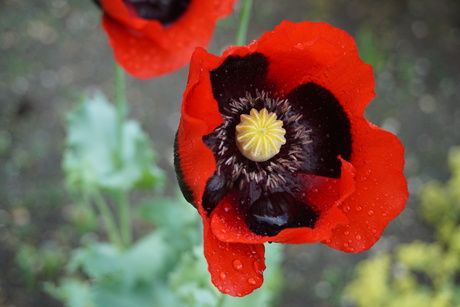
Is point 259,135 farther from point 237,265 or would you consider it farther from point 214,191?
point 237,265

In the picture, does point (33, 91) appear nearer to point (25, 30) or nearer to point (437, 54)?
point (25, 30)

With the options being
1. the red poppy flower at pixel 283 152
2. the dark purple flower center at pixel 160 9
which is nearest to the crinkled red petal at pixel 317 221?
the red poppy flower at pixel 283 152

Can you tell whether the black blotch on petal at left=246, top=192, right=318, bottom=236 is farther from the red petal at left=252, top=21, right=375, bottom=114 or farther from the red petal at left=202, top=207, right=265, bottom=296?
the red petal at left=252, top=21, right=375, bottom=114

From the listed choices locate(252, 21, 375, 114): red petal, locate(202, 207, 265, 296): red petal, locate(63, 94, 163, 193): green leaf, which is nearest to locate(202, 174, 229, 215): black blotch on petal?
locate(202, 207, 265, 296): red petal

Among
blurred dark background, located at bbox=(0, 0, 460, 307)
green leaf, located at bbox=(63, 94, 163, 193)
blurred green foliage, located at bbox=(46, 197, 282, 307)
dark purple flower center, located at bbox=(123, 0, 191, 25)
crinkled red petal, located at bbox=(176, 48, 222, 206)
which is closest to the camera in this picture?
crinkled red petal, located at bbox=(176, 48, 222, 206)

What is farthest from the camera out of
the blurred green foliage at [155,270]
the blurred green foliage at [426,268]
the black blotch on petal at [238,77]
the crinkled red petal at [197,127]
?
the blurred green foliage at [426,268]

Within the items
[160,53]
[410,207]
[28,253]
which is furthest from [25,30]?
[410,207]

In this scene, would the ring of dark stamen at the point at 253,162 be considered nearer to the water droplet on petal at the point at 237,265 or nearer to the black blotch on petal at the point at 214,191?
the black blotch on petal at the point at 214,191
